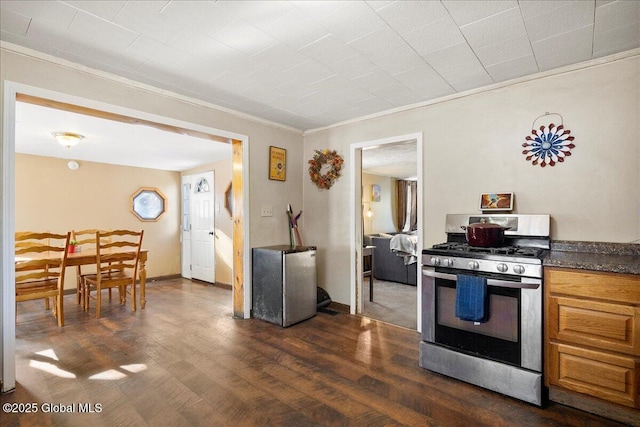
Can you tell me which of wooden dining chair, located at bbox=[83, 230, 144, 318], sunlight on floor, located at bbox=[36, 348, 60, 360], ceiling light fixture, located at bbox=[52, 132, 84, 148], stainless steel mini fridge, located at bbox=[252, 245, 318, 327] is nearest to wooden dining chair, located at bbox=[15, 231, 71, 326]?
wooden dining chair, located at bbox=[83, 230, 144, 318]

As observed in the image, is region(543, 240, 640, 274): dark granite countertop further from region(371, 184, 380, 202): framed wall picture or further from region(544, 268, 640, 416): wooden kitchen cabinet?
region(371, 184, 380, 202): framed wall picture

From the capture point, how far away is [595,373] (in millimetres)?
1851

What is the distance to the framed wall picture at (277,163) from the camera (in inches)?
154

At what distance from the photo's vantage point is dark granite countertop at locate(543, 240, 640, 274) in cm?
182

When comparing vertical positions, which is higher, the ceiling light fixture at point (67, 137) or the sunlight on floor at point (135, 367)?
the ceiling light fixture at point (67, 137)

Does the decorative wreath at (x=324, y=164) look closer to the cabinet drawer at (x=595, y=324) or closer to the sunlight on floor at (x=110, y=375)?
the cabinet drawer at (x=595, y=324)

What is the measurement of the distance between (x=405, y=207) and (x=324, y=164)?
216 inches

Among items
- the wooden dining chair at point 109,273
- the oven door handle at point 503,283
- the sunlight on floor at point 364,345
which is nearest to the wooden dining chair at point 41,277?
the wooden dining chair at point 109,273

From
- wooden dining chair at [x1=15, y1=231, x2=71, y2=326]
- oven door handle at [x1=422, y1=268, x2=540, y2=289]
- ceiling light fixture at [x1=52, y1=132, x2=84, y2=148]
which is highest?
ceiling light fixture at [x1=52, y1=132, x2=84, y2=148]

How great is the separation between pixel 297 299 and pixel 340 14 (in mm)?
2655

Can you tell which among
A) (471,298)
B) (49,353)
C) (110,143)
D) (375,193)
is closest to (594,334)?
(471,298)

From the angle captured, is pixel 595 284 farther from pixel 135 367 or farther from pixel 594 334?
pixel 135 367

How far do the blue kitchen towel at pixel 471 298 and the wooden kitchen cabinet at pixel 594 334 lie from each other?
356 mm

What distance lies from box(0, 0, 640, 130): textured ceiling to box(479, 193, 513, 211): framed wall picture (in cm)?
97
